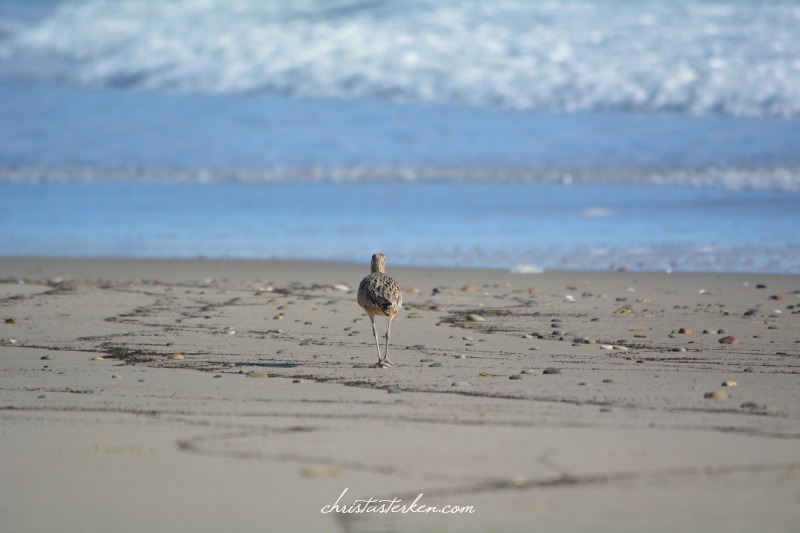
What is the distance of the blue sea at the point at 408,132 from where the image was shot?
42.2 feet

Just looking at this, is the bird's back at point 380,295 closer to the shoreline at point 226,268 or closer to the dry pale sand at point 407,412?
the dry pale sand at point 407,412

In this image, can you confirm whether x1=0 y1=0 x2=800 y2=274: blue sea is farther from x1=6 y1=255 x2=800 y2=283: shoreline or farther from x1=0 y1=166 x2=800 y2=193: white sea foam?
x1=6 y1=255 x2=800 y2=283: shoreline

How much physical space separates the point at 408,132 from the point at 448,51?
16.8ft

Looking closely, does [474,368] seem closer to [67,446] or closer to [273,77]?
[67,446]

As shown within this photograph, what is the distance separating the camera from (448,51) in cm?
2580

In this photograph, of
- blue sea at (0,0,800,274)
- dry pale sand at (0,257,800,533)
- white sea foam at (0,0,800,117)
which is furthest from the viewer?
white sea foam at (0,0,800,117)

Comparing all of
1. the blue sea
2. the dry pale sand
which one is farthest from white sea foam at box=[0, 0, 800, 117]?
the dry pale sand

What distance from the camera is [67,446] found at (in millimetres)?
4918

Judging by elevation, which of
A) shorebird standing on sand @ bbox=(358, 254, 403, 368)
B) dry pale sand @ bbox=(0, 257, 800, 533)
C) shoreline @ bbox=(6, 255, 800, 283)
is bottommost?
dry pale sand @ bbox=(0, 257, 800, 533)

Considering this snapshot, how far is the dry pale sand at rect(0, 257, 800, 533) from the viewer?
414 cm

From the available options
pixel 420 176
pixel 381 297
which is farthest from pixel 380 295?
pixel 420 176

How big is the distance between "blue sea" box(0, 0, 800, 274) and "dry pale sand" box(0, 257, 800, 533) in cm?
Result: 285

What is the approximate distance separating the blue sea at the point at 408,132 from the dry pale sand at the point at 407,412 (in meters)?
2.85

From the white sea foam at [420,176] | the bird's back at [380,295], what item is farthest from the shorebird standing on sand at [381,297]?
the white sea foam at [420,176]
